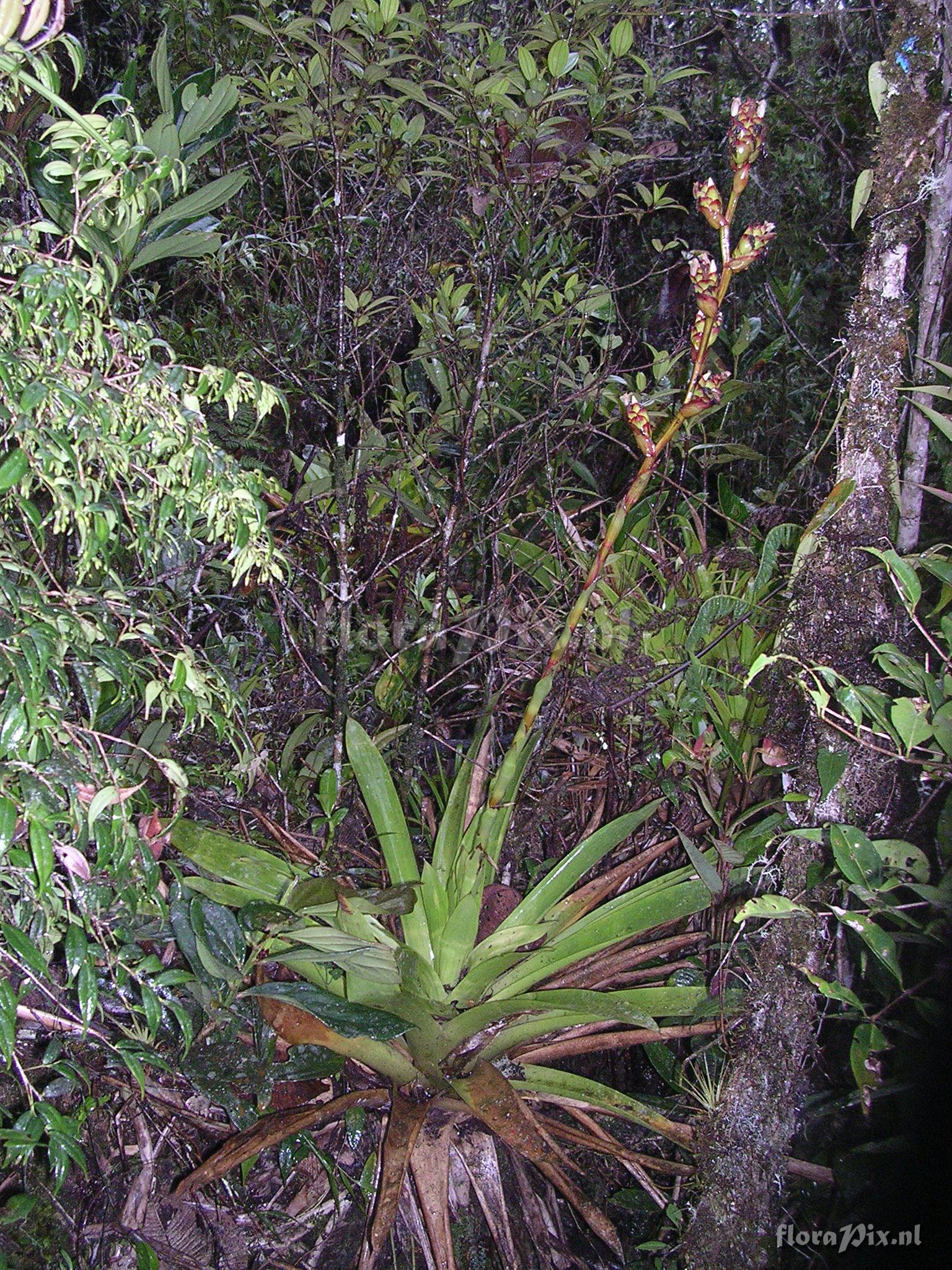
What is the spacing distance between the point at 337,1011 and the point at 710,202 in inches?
48.9

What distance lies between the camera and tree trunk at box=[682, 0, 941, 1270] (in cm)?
110

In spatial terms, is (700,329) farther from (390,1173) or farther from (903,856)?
(390,1173)

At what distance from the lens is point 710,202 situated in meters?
1.06

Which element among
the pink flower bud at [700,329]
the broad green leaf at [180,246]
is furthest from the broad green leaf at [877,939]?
the broad green leaf at [180,246]

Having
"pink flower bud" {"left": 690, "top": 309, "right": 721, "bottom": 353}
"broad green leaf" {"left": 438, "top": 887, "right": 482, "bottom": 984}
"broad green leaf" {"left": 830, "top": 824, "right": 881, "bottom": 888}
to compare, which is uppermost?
"pink flower bud" {"left": 690, "top": 309, "right": 721, "bottom": 353}

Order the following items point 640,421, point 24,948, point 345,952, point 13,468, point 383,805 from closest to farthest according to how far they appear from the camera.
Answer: point 13,468 → point 24,948 → point 640,421 → point 345,952 → point 383,805

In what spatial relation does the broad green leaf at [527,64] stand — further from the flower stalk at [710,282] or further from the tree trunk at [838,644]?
the tree trunk at [838,644]

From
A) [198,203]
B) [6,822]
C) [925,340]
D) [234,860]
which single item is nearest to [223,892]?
[234,860]

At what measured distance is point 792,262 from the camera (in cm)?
275

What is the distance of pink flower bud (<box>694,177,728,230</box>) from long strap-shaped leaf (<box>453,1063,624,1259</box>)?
126 centimetres

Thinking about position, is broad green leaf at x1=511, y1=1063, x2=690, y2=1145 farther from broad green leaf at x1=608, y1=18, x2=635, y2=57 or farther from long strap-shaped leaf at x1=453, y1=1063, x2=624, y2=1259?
broad green leaf at x1=608, y1=18, x2=635, y2=57

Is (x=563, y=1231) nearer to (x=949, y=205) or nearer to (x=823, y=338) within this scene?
(x=949, y=205)

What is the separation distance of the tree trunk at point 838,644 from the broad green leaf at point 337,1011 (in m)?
0.50

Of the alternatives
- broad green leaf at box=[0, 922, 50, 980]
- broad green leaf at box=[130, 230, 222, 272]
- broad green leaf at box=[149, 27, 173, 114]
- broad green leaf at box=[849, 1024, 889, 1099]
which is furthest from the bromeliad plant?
broad green leaf at box=[149, 27, 173, 114]
